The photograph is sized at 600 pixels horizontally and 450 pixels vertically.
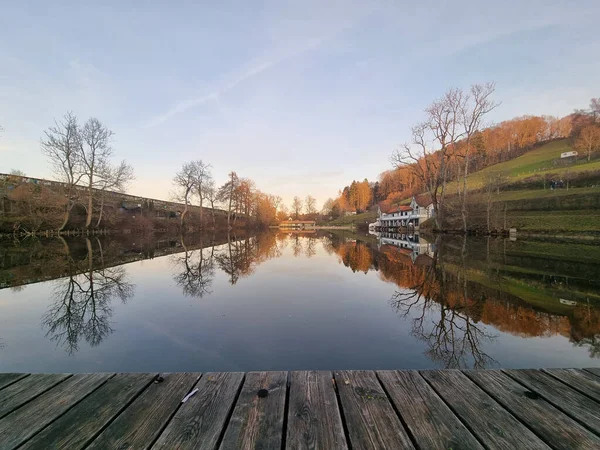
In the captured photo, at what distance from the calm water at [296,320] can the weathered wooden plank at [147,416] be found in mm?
2028

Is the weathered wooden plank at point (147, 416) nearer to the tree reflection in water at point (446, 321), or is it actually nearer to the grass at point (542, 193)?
the tree reflection in water at point (446, 321)

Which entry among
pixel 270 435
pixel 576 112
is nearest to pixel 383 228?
pixel 576 112

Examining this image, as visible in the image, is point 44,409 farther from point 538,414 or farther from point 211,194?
point 211,194

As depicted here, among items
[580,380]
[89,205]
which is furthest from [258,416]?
[89,205]

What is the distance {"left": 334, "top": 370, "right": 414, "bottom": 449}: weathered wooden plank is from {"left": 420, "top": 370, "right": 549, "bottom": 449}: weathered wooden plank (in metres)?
0.51

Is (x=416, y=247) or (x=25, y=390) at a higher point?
(x=25, y=390)

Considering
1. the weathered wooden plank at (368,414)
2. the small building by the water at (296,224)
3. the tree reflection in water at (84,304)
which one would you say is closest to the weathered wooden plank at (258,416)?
the weathered wooden plank at (368,414)

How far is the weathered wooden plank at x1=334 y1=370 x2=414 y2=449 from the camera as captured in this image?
5.88 ft

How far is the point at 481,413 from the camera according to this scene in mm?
2125

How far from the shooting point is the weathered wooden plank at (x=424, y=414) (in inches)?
71.0

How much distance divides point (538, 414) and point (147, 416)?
9.50ft

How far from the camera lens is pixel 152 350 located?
16.6 ft

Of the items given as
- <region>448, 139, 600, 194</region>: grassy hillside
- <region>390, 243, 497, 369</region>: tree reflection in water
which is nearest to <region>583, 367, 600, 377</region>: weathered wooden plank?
<region>390, 243, 497, 369</region>: tree reflection in water

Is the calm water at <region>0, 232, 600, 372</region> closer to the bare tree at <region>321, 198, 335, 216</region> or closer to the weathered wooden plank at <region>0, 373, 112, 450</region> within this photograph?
the weathered wooden plank at <region>0, 373, 112, 450</region>
